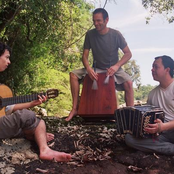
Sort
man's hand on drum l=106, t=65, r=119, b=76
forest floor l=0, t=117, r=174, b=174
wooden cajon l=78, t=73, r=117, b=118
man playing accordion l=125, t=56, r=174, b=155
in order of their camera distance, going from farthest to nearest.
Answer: wooden cajon l=78, t=73, r=117, b=118 → man's hand on drum l=106, t=65, r=119, b=76 → man playing accordion l=125, t=56, r=174, b=155 → forest floor l=0, t=117, r=174, b=174

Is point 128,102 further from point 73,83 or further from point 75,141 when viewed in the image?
point 75,141

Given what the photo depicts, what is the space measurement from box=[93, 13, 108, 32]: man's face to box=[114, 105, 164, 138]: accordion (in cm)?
227

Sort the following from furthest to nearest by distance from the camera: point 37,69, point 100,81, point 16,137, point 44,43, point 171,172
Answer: point 37,69 → point 44,43 → point 100,81 → point 16,137 → point 171,172

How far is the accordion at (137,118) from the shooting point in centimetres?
324

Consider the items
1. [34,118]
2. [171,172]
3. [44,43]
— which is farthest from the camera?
[44,43]

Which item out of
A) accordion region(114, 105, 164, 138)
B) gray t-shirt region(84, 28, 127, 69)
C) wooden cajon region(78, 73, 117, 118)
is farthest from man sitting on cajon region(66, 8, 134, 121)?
accordion region(114, 105, 164, 138)

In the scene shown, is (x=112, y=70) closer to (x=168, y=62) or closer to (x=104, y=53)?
(x=104, y=53)

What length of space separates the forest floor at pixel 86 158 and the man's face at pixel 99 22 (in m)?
2.14

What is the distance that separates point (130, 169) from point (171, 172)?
0.44 meters

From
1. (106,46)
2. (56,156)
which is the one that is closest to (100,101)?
(106,46)

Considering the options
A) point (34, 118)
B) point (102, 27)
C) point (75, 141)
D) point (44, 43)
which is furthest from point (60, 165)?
point (44, 43)

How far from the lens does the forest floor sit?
2.97m

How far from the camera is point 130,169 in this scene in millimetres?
3061

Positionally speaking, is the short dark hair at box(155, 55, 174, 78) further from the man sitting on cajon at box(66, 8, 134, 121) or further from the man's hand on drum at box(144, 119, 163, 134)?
the man sitting on cajon at box(66, 8, 134, 121)
